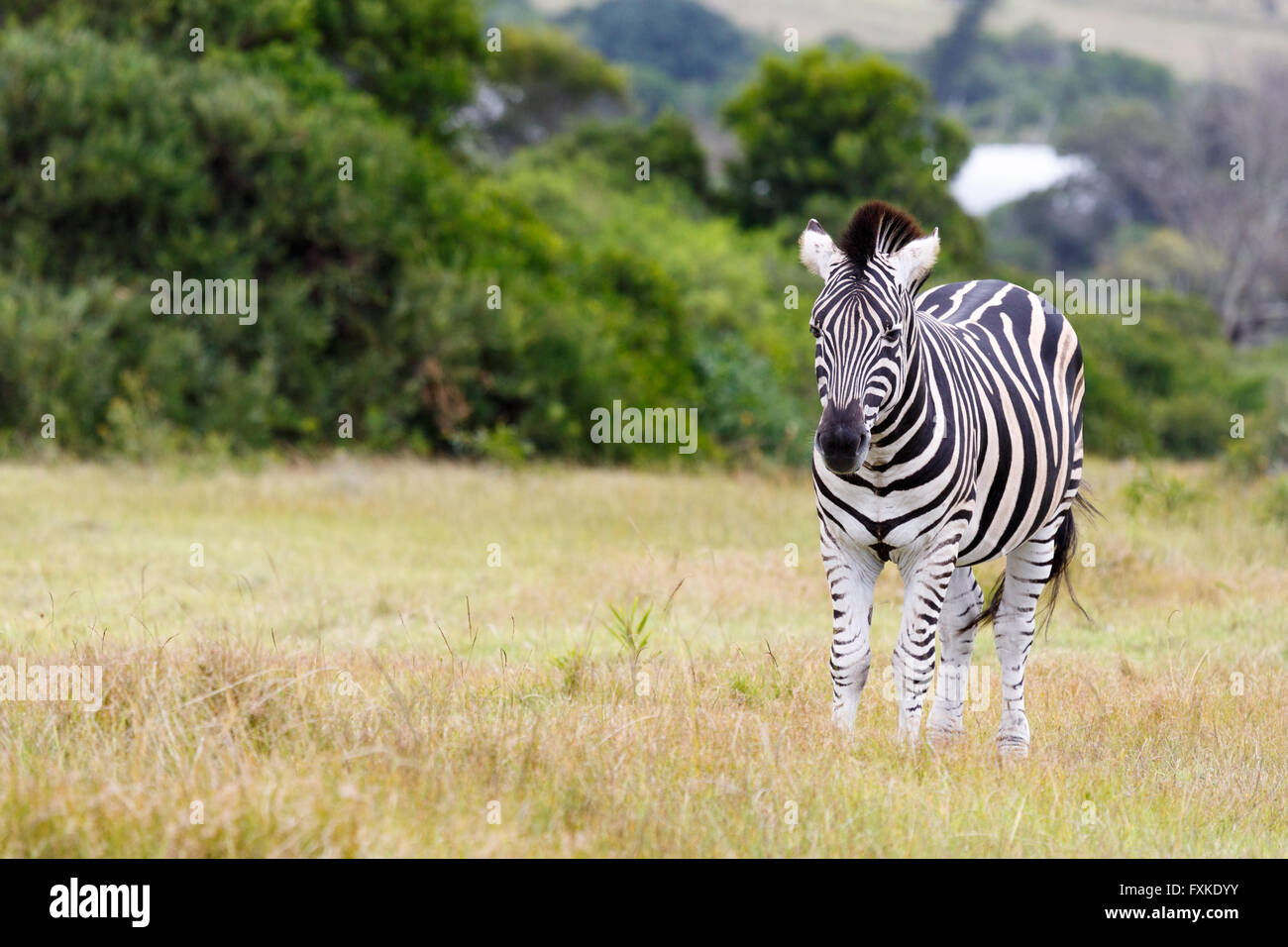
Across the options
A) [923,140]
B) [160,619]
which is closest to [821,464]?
[160,619]

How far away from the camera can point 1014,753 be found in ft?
19.8

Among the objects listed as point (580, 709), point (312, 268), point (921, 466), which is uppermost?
point (312, 268)

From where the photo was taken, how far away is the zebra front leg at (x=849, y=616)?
572 cm

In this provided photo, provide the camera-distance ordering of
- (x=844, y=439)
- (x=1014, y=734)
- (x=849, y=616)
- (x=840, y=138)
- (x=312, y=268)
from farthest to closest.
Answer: (x=840, y=138)
(x=312, y=268)
(x=1014, y=734)
(x=849, y=616)
(x=844, y=439)

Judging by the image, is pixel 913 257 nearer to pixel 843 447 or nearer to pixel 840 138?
pixel 843 447

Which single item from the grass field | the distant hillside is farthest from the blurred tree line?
the distant hillside

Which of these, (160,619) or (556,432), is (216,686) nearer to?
(160,619)

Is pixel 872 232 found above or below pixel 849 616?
above

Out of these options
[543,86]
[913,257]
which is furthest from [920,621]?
[543,86]

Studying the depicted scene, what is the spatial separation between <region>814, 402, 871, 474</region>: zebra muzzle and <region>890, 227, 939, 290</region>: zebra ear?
2.29 feet

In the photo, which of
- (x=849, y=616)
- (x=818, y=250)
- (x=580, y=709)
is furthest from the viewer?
(x=580, y=709)

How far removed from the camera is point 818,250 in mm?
5621

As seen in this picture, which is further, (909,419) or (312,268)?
(312,268)

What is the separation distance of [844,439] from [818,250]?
967 mm
